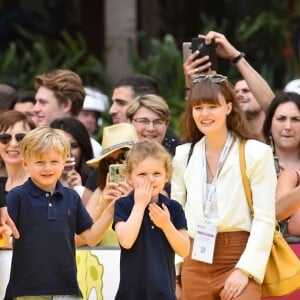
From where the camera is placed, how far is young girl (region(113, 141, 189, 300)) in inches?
272

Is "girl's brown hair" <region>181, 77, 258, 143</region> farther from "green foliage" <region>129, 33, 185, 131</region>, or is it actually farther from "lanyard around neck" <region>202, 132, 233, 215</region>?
"green foliage" <region>129, 33, 185, 131</region>

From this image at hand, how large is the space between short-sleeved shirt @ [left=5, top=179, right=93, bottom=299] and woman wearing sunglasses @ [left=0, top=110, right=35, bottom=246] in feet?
4.47

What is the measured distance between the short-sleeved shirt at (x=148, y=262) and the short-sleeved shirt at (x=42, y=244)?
29cm

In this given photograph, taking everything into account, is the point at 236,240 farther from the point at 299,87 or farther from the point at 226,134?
the point at 299,87

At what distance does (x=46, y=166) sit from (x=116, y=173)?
0.74 meters

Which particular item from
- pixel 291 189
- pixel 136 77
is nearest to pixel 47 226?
pixel 291 189

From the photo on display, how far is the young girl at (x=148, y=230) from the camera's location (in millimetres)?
6918

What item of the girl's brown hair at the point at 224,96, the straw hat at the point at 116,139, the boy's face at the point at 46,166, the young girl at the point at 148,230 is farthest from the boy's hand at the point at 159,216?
the straw hat at the point at 116,139

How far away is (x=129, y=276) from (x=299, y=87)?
12.8 ft

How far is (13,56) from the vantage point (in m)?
14.8

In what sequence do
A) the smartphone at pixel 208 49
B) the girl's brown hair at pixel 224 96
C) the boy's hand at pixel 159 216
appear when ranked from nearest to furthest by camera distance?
the boy's hand at pixel 159 216 < the girl's brown hair at pixel 224 96 < the smartphone at pixel 208 49

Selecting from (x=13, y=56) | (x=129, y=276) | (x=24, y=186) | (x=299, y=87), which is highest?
Answer: (x=13, y=56)

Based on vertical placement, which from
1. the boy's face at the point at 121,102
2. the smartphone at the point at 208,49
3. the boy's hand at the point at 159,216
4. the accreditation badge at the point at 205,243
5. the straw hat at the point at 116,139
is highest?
the smartphone at the point at 208,49

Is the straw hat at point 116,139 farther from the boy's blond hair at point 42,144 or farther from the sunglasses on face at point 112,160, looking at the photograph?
the boy's blond hair at point 42,144
